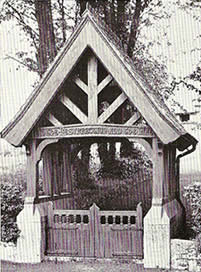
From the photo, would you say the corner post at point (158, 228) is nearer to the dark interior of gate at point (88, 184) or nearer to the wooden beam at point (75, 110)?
the dark interior of gate at point (88, 184)

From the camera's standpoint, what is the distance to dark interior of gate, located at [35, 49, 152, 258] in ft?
34.5

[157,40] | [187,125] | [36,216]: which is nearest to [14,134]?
[36,216]

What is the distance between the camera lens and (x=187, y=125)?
27.6 meters

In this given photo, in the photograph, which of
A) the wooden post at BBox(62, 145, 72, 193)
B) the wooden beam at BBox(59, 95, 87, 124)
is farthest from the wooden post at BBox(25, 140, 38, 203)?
the wooden post at BBox(62, 145, 72, 193)

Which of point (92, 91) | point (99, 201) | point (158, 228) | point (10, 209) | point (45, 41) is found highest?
point (45, 41)

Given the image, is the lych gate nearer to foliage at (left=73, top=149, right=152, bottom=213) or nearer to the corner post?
the corner post

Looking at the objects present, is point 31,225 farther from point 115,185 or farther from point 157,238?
point 115,185

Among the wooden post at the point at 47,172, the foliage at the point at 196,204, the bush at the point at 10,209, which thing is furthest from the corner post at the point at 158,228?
the wooden post at the point at 47,172

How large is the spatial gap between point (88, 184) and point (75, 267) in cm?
775

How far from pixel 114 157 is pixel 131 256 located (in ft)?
30.8

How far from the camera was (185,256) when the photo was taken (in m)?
9.95

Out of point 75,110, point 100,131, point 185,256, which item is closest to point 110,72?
point 75,110

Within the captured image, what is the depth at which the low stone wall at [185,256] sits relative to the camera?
32.3ft

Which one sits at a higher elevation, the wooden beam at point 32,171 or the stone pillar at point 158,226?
the wooden beam at point 32,171
